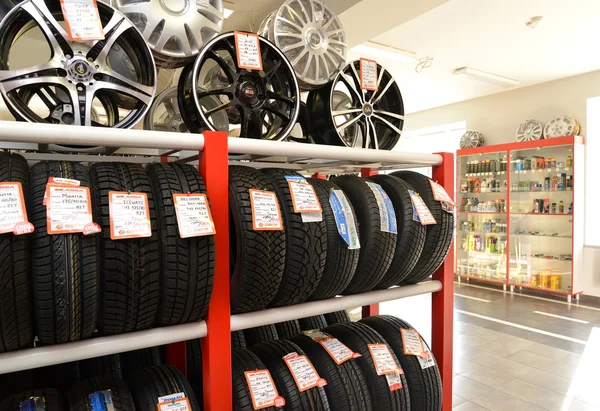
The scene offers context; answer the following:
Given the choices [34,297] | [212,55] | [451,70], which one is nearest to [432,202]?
[212,55]

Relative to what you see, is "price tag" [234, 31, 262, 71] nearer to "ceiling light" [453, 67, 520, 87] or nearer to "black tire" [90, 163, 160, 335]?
"black tire" [90, 163, 160, 335]

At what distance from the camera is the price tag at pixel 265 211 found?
1.41 meters

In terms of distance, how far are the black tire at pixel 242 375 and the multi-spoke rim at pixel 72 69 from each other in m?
1.00

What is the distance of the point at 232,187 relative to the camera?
146 centimetres

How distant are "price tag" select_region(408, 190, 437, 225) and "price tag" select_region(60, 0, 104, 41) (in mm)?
1398

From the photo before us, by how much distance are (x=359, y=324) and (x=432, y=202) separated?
Answer: 2.28 ft

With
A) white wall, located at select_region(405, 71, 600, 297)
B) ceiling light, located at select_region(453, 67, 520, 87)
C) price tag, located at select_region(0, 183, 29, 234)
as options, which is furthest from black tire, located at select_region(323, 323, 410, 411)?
white wall, located at select_region(405, 71, 600, 297)

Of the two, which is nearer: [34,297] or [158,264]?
[34,297]

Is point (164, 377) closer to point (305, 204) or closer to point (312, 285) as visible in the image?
point (312, 285)

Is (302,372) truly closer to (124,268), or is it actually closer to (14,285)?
(124,268)

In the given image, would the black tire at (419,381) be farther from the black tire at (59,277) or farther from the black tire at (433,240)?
the black tire at (59,277)

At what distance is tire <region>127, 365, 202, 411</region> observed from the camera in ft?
4.53

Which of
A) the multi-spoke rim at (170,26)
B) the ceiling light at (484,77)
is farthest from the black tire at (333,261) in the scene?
the ceiling light at (484,77)

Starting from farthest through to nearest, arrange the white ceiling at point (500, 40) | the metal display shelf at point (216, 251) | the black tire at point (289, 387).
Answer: the white ceiling at point (500, 40) < the black tire at point (289, 387) < the metal display shelf at point (216, 251)
